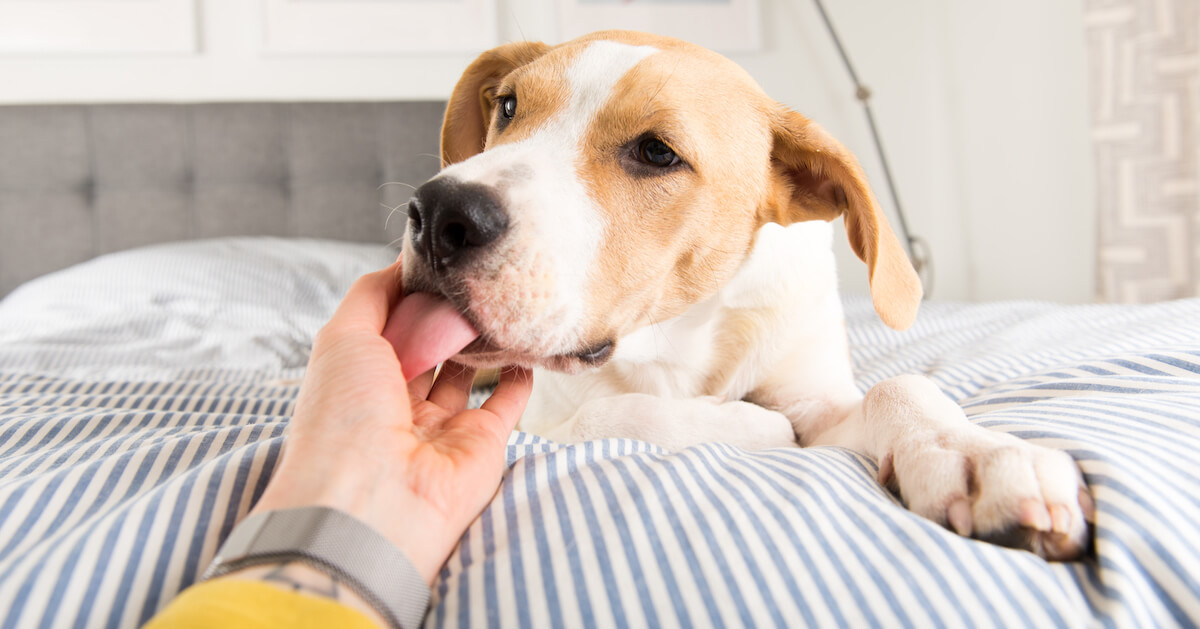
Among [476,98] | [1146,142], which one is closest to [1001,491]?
[476,98]

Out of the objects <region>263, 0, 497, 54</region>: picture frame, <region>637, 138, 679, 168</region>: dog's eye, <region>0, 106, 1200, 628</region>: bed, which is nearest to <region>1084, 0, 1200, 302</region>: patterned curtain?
<region>0, 106, 1200, 628</region>: bed

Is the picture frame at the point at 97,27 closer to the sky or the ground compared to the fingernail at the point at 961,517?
closer to the sky

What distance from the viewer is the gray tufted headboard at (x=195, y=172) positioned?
319 cm

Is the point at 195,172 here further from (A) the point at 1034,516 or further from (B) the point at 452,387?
(A) the point at 1034,516

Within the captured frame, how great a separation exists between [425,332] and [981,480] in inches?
25.8

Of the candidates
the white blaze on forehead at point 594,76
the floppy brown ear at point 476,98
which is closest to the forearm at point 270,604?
the white blaze on forehead at point 594,76

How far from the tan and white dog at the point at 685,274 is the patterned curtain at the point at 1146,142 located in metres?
2.30

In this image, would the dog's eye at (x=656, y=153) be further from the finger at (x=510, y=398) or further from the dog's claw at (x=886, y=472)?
the dog's claw at (x=886, y=472)

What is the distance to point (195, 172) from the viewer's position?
11.0 ft

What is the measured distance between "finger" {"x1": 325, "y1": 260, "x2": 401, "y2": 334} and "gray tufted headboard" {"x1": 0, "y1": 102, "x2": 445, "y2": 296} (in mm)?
2426

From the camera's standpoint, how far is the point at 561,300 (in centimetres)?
94

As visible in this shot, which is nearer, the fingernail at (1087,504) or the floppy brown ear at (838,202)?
the fingernail at (1087,504)

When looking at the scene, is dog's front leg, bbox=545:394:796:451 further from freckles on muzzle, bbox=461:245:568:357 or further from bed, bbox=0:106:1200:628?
freckles on muzzle, bbox=461:245:568:357

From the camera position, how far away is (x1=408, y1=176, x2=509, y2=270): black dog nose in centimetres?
85
